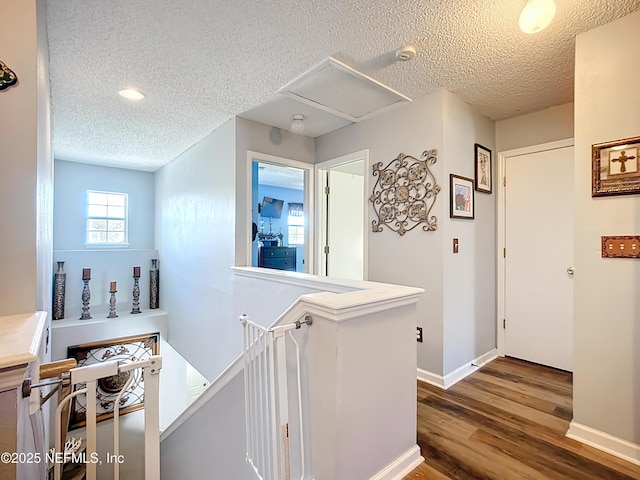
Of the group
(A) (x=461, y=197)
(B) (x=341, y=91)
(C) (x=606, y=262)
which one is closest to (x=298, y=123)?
(B) (x=341, y=91)

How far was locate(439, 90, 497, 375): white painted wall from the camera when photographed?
2424mm

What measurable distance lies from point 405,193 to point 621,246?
1.40 m

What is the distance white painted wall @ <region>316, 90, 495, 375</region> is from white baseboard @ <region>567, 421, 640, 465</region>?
32.0 inches

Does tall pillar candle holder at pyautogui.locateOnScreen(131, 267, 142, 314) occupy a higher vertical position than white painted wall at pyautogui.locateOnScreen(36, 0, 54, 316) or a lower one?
lower

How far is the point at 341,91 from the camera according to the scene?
2.46m

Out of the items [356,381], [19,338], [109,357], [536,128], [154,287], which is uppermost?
[536,128]

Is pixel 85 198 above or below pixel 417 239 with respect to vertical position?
above

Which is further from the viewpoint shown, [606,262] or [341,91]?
[341,91]

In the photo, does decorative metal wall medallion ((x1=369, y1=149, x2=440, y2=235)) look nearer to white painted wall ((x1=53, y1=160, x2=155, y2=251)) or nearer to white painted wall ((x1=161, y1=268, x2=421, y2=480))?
white painted wall ((x1=161, y1=268, x2=421, y2=480))

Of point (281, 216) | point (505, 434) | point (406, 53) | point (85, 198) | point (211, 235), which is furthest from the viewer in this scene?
point (281, 216)

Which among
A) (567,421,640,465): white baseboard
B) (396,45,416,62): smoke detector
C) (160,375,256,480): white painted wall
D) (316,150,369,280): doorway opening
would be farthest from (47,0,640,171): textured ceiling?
(567,421,640,465): white baseboard

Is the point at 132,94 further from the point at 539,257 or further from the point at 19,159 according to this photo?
the point at 539,257

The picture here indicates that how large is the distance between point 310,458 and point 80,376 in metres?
0.96

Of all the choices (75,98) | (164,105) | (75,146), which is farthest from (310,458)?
(75,146)
